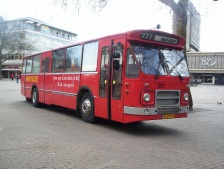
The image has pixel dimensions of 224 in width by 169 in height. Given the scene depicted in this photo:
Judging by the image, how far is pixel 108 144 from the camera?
6809mm

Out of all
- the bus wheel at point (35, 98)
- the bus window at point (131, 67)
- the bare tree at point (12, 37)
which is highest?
the bare tree at point (12, 37)

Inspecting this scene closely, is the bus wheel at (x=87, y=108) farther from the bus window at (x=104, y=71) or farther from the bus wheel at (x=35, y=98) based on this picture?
the bus wheel at (x=35, y=98)

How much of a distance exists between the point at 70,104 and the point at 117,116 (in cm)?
321

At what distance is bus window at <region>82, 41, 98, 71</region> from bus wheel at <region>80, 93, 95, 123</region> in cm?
97

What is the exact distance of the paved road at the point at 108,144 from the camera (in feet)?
17.7

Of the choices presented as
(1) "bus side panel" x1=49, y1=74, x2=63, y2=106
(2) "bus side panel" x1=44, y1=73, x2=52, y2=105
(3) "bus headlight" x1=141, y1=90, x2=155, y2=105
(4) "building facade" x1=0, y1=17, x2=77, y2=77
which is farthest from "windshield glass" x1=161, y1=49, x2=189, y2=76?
(4) "building facade" x1=0, y1=17, x2=77, y2=77

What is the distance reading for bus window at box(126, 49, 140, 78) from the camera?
783cm

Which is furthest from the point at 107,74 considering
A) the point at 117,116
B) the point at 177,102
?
the point at 177,102

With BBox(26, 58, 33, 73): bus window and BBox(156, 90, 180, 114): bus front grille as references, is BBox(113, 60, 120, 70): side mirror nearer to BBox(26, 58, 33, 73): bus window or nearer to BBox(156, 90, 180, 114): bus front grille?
BBox(156, 90, 180, 114): bus front grille

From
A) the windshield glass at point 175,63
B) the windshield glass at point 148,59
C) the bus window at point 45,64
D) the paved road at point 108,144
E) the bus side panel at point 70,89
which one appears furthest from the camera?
the bus window at point 45,64

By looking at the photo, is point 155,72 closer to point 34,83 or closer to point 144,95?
point 144,95

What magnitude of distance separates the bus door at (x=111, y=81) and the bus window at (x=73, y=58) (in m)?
1.63

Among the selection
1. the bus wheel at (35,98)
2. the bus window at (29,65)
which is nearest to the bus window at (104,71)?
the bus wheel at (35,98)

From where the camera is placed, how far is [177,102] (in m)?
8.47
